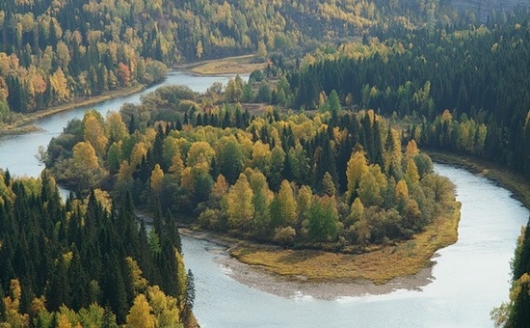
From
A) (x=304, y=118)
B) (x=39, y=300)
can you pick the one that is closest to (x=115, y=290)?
(x=39, y=300)

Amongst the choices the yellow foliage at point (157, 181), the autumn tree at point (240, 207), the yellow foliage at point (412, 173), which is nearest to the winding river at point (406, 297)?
the autumn tree at point (240, 207)

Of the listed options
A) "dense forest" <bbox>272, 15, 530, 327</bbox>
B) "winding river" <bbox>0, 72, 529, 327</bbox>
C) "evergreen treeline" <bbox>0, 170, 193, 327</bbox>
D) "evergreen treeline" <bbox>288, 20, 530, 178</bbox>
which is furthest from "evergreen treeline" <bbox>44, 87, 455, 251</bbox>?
"evergreen treeline" <bbox>0, 170, 193, 327</bbox>

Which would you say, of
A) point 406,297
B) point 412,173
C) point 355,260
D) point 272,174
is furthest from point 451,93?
→ point 406,297

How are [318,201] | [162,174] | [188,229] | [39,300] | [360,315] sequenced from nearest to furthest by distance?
[39,300] < [360,315] < [318,201] < [188,229] < [162,174]

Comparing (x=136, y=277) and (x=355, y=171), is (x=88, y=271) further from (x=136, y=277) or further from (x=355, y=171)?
(x=355, y=171)

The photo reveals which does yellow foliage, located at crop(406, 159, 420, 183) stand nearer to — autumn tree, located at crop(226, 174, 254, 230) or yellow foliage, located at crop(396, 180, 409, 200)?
yellow foliage, located at crop(396, 180, 409, 200)

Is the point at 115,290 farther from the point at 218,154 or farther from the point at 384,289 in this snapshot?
the point at 218,154

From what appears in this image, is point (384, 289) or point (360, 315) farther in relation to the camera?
point (384, 289)
